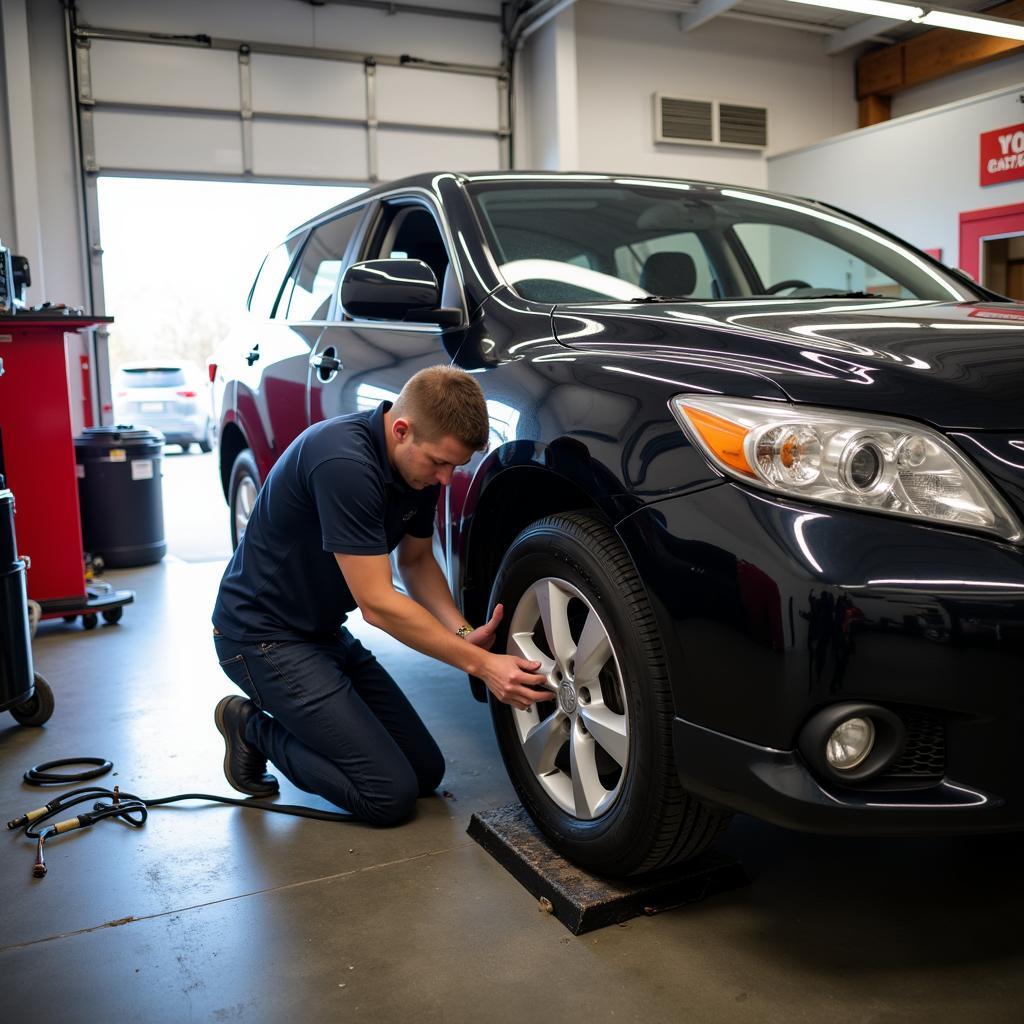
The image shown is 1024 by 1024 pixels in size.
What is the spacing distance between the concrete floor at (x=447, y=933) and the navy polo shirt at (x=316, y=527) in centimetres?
46

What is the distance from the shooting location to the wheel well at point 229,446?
13.6 ft

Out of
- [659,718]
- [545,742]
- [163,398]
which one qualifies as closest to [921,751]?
[659,718]

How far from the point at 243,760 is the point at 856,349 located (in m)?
1.68

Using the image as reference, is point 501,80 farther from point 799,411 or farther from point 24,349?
point 799,411

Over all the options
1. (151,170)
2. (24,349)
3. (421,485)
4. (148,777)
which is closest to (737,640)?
(421,485)

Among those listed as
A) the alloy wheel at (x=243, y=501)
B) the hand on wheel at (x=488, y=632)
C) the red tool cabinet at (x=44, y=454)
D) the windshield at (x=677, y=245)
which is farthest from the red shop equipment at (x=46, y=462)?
the hand on wheel at (x=488, y=632)

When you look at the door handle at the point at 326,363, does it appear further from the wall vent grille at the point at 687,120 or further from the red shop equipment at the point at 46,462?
the wall vent grille at the point at 687,120

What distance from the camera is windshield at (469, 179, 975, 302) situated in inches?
97.7

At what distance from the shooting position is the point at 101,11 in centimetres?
795

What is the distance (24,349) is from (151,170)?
15.4 feet

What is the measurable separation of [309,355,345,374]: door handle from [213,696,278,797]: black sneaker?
102 centimetres

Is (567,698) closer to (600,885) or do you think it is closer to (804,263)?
(600,885)

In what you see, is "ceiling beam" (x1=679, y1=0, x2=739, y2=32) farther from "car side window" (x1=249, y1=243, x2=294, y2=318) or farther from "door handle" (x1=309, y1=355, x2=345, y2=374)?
"door handle" (x1=309, y1=355, x2=345, y2=374)

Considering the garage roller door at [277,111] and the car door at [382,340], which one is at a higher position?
the garage roller door at [277,111]
